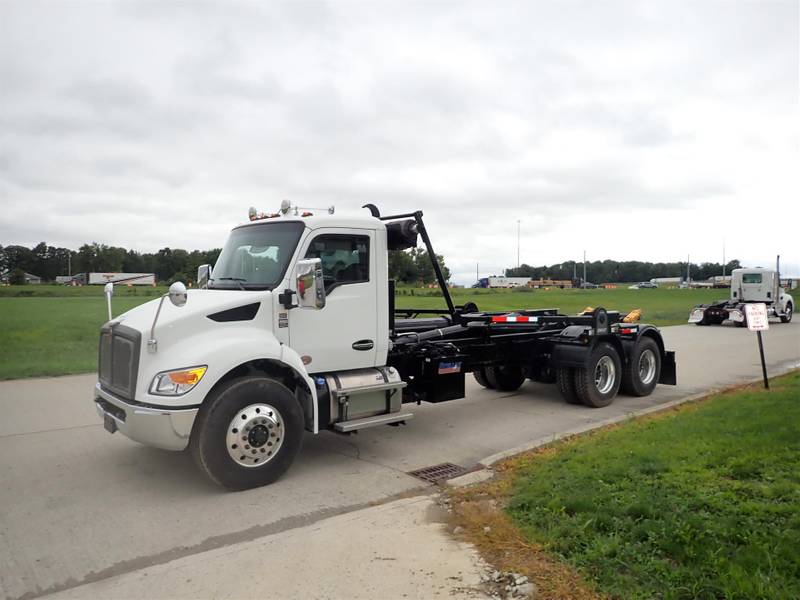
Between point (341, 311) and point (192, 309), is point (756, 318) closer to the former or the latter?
point (341, 311)

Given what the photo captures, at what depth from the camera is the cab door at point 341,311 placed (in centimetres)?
632

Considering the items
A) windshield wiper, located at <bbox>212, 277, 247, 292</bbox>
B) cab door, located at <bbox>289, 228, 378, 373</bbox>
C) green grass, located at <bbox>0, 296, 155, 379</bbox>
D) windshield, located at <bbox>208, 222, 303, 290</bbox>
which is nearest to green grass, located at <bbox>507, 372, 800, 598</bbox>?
cab door, located at <bbox>289, 228, 378, 373</bbox>

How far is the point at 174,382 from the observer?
211 inches

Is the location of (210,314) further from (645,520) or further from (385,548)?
(645,520)

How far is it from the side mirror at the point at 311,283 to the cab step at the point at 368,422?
4.17 feet

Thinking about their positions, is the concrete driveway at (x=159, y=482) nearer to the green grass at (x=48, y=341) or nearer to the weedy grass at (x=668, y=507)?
the weedy grass at (x=668, y=507)

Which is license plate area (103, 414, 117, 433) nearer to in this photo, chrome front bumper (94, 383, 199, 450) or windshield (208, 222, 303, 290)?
chrome front bumper (94, 383, 199, 450)

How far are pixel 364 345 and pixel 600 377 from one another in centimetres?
477

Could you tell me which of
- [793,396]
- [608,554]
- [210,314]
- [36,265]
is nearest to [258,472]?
[210,314]

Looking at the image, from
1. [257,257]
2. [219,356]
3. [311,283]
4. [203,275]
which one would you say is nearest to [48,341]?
[203,275]

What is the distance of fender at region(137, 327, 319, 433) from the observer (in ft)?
17.7

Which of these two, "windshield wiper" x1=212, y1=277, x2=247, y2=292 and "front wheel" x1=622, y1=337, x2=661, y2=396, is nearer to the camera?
"windshield wiper" x1=212, y1=277, x2=247, y2=292

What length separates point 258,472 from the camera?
5715mm

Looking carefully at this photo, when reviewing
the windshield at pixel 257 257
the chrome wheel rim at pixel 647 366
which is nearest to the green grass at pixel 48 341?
the windshield at pixel 257 257
